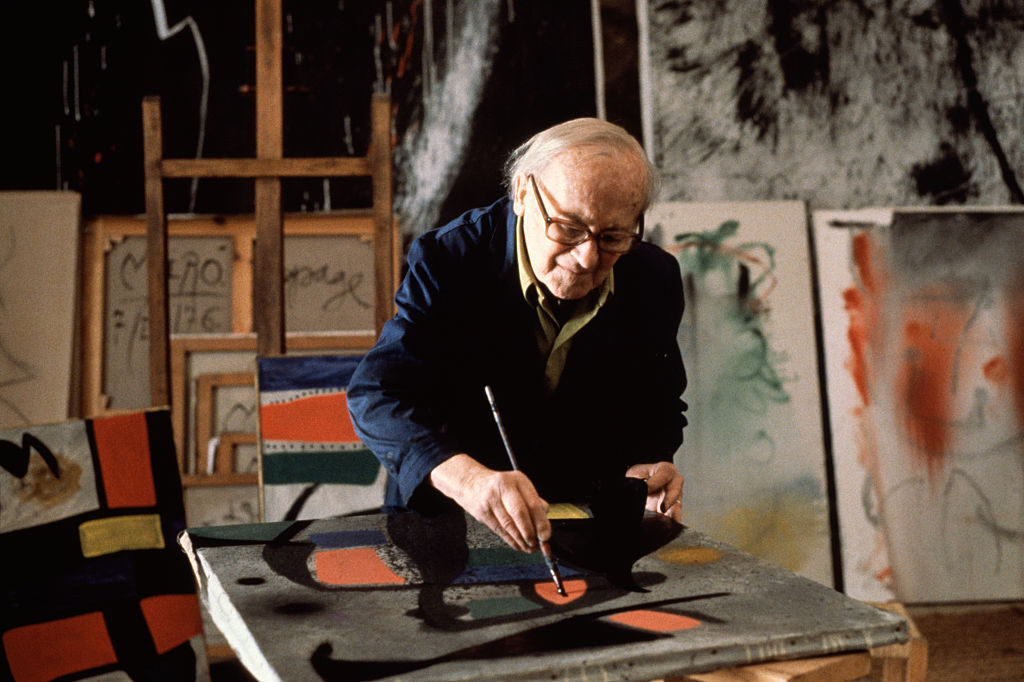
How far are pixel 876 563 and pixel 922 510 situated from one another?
25 cm

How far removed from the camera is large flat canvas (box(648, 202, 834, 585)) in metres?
2.97

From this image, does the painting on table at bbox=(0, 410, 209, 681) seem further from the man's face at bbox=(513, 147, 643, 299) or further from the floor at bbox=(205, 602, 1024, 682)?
the man's face at bbox=(513, 147, 643, 299)

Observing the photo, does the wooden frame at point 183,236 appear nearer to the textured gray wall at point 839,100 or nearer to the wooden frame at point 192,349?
the wooden frame at point 192,349

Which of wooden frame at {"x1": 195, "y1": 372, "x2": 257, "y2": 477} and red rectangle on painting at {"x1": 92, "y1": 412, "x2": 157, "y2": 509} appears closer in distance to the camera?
red rectangle on painting at {"x1": 92, "y1": 412, "x2": 157, "y2": 509}

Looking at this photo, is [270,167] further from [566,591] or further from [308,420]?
[566,591]

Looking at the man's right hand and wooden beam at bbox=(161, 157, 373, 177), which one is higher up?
wooden beam at bbox=(161, 157, 373, 177)

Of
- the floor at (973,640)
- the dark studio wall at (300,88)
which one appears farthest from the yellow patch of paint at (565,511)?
the dark studio wall at (300,88)

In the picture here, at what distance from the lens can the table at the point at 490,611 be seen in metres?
0.81

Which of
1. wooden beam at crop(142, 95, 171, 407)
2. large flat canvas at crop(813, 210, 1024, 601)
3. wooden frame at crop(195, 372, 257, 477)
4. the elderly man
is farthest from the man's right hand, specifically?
large flat canvas at crop(813, 210, 1024, 601)

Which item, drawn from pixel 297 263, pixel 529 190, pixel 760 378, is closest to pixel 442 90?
pixel 297 263

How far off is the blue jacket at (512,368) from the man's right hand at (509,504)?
0.63ft

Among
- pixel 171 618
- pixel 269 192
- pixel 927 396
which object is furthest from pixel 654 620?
pixel 927 396

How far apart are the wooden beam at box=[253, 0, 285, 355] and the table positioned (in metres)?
1.15

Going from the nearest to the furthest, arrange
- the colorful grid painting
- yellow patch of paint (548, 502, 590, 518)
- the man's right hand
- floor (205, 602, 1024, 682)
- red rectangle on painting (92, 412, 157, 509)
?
1. the man's right hand
2. yellow patch of paint (548, 502, 590, 518)
3. red rectangle on painting (92, 412, 157, 509)
4. the colorful grid painting
5. floor (205, 602, 1024, 682)
